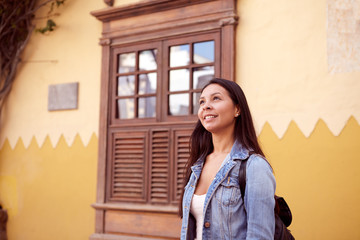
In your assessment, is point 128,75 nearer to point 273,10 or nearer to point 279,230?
point 273,10

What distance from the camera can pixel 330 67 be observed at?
408 centimetres

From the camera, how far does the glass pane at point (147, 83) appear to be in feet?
16.9

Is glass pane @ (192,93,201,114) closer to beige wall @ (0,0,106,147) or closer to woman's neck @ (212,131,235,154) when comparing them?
beige wall @ (0,0,106,147)

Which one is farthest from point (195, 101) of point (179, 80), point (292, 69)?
point (292, 69)

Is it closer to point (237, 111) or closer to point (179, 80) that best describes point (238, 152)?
point (237, 111)

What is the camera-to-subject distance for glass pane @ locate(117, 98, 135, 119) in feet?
17.3

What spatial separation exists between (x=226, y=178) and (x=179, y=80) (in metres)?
3.02

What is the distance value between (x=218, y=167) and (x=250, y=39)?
2632 millimetres

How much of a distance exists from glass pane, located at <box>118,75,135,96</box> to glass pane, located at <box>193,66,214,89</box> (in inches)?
33.0

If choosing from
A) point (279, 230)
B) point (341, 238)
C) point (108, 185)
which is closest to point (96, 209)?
point (108, 185)

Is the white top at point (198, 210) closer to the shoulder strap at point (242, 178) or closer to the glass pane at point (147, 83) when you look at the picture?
the shoulder strap at point (242, 178)

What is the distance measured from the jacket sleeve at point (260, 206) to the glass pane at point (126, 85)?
3.52 m

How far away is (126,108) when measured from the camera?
210 inches

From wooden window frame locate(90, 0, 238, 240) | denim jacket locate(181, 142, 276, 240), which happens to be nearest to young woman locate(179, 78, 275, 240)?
denim jacket locate(181, 142, 276, 240)
